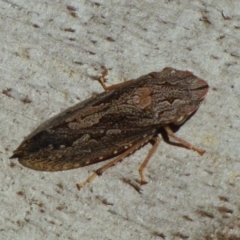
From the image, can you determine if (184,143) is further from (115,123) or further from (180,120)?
(115,123)

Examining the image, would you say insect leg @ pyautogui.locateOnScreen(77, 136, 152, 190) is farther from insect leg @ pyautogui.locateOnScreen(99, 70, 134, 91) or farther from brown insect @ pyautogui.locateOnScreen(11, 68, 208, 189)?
insect leg @ pyautogui.locateOnScreen(99, 70, 134, 91)

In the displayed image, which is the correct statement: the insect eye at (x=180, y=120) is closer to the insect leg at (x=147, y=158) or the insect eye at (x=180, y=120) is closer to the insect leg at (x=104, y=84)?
the insect leg at (x=147, y=158)

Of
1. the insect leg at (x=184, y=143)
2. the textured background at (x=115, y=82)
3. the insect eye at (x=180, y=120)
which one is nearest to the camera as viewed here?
the textured background at (x=115, y=82)

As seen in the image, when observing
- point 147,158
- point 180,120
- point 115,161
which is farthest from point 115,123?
point 180,120

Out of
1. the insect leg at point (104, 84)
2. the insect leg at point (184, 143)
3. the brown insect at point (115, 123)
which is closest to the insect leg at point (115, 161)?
the brown insect at point (115, 123)

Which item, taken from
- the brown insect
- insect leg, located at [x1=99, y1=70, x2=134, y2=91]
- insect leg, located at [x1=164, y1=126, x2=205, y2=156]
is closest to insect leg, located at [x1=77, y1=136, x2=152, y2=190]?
the brown insect

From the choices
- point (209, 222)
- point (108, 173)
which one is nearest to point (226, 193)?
point (209, 222)
